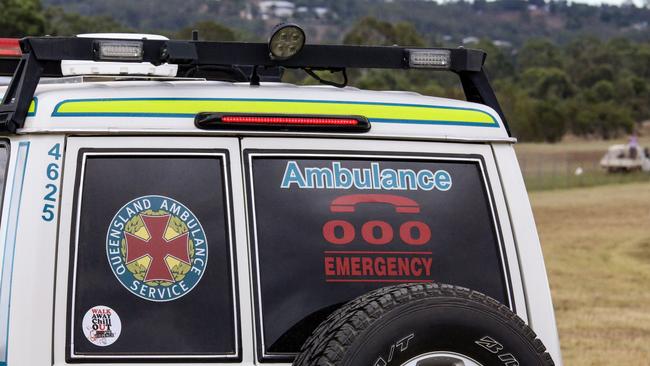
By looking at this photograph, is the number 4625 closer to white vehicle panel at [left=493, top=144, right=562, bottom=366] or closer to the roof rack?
the roof rack

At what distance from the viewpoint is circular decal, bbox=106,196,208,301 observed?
3771 mm

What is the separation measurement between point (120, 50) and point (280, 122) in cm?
51

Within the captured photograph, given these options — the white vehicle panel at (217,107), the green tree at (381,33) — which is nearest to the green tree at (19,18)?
the green tree at (381,33)

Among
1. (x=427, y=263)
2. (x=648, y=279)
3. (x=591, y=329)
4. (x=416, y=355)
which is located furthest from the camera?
(x=648, y=279)

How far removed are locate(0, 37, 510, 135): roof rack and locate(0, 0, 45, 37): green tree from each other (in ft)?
161

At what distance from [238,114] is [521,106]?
3092 inches

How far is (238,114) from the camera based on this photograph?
12.9ft

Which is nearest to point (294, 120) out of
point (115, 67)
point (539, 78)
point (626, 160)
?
point (115, 67)

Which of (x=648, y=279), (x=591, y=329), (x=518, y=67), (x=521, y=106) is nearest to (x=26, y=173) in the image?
(x=591, y=329)

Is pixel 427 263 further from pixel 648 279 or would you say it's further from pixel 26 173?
pixel 648 279

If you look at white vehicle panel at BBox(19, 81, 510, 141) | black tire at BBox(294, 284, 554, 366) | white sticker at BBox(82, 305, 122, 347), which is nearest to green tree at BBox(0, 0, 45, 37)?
white vehicle panel at BBox(19, 81, 510, 141)

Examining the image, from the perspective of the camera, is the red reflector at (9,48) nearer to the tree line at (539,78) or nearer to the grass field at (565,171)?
the grass field at (565,171)

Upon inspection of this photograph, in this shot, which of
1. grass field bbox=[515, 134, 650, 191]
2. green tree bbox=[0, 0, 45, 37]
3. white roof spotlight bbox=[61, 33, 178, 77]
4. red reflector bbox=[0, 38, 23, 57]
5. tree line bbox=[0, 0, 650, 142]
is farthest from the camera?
tree line bbox=[0, 0, 650, 142]

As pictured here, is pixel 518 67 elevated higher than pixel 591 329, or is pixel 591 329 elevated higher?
pixel 518 67
